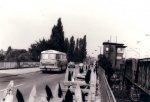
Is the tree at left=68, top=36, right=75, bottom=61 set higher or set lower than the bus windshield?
higher

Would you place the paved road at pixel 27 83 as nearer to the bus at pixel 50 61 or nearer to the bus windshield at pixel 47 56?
the bus at pixel 50 61

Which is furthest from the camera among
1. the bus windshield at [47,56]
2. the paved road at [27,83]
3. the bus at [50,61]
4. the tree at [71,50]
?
the tree at [71,50]

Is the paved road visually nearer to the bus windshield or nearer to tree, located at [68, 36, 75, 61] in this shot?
the bus windshield

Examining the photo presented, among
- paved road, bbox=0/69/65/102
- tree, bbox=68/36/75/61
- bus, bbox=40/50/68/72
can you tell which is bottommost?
paved road, bbox=0/69/65/102

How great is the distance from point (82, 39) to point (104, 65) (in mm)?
83868

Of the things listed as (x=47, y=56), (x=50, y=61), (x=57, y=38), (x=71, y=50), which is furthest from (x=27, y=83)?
(x=71, y=50)

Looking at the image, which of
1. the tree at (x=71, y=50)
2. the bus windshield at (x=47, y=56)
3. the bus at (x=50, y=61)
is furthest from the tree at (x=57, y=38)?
the bus windshield at (x=47, y=56)

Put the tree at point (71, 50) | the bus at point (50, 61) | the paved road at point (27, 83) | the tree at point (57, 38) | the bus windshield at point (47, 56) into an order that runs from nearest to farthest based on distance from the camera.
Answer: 1. the paved road at point (27, 83)
2. the bus at point (50, 61)
3. the bus windshield at point (47, 56)
4. the tree at point (57, 38)
5. the tree at point (71, 50)

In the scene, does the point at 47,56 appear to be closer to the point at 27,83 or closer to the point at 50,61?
the point at 50,61

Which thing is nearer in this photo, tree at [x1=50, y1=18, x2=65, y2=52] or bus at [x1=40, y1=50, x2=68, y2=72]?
bus at [x1=40, y1=50, x2=68, y2=72]

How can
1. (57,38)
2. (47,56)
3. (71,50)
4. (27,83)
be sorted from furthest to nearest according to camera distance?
(71,50)
(57,38)
(47,56)
(27,83)

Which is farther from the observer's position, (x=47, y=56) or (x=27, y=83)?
(x=47, y=56)

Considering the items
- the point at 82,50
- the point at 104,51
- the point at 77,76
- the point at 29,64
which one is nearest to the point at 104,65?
the point at 29,64

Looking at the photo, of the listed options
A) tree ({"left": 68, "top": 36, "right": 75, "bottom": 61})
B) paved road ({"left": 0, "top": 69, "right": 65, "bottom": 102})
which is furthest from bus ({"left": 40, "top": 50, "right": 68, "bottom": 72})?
tree ({"left": 68, "top": 36, "right": 75, "bottom": 61})
